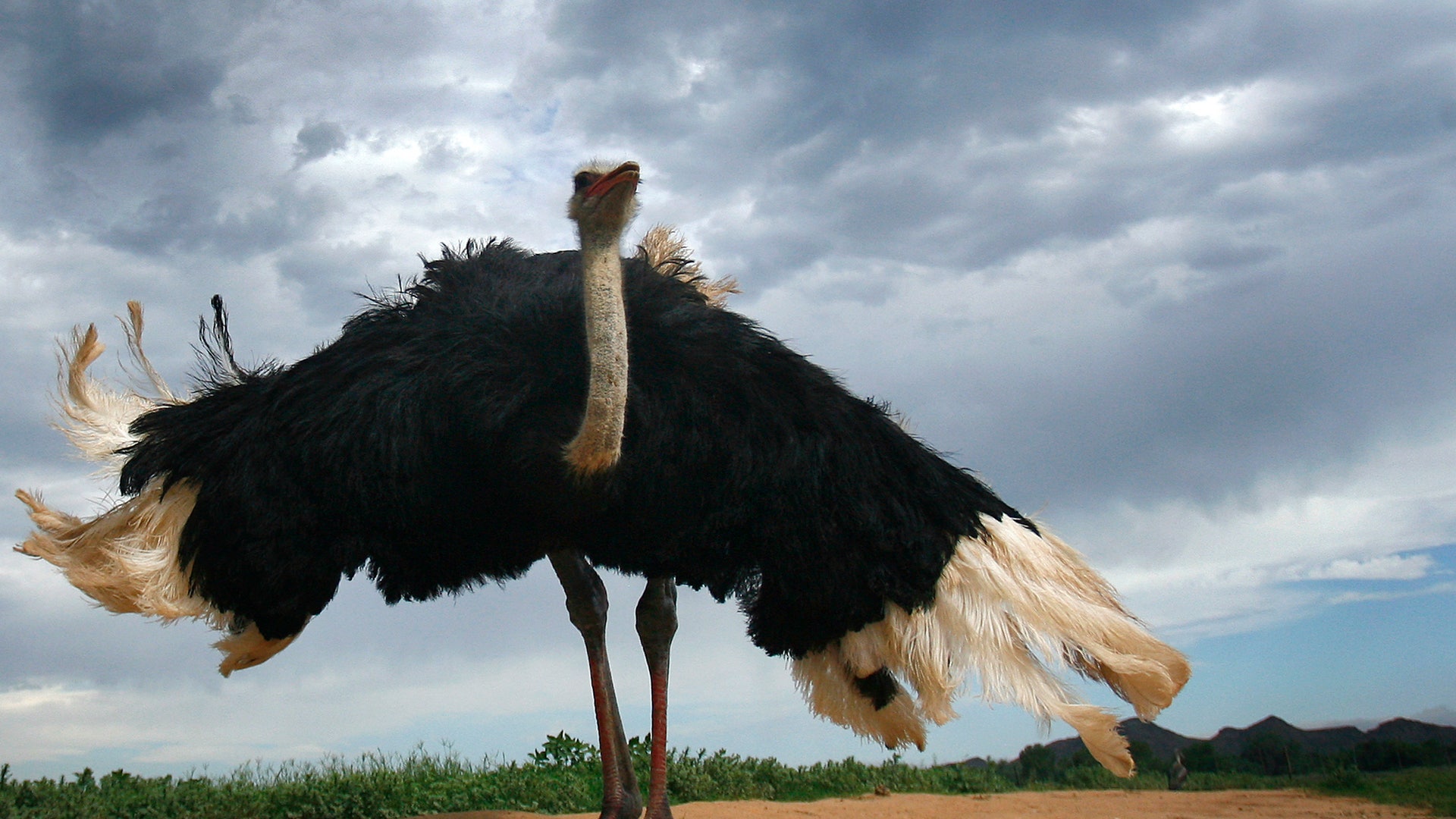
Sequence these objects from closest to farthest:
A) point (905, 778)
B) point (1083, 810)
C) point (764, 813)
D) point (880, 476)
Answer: point (880, 476), point (764, 813), point (1083, 810), point (905, 778)

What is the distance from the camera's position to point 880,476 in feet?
19.1

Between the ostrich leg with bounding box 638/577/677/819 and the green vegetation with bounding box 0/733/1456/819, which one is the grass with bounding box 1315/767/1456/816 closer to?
the green vegetation with bounding box 0/733/1456/819

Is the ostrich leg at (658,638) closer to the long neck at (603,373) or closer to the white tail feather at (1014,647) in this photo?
the white tail feather at (1014,647)

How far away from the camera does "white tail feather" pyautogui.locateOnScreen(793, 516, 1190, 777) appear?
19.5 feet

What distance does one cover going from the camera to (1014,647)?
604 cm

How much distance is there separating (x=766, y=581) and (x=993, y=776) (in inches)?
214

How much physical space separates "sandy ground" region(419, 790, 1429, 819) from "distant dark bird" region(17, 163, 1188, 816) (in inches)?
47.3

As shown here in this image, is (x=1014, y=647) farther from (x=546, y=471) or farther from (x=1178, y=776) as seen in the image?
(x=1178, y=776)

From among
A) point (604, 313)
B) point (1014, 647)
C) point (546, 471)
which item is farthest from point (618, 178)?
point (1014, 647)

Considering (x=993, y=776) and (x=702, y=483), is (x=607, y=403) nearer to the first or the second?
(x=702, y=483)

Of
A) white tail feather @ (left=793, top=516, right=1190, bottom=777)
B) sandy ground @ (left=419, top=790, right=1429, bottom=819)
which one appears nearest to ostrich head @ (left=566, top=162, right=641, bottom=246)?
white tail feather @ (left=793, top=516, right=1190, bottom=777)

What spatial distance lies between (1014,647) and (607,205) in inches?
113

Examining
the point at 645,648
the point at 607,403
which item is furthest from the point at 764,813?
the point at 607,403

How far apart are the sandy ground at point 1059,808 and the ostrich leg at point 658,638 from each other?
882 millimetres
